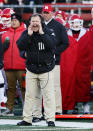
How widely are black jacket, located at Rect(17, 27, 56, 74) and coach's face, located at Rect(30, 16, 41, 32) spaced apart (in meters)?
0.12

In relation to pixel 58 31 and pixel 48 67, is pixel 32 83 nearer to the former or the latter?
pixel 48 67

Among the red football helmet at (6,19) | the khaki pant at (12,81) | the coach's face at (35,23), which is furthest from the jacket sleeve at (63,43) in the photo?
the coach's face at (35,23)

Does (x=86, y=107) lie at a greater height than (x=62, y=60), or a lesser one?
lesser

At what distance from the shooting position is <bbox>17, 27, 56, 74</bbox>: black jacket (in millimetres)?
10922

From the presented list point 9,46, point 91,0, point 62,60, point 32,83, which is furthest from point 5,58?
point 91,0

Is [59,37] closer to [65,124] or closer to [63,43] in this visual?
[63,43]

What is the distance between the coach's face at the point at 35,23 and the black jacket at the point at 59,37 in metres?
1.85

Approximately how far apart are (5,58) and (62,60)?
1.08 metres

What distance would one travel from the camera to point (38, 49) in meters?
11.0

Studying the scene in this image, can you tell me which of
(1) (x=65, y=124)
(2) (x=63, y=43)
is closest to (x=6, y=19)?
(2) (x=63, y=43)

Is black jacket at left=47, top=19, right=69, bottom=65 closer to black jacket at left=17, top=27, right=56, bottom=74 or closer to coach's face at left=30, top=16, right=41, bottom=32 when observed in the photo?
black jacket at left=17, top=27, right=56, bottom=74

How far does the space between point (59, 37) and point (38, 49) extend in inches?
73.1

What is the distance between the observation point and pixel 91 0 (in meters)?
20.0

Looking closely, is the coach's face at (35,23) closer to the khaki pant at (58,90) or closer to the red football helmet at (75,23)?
the khaki pant at (58,90)
